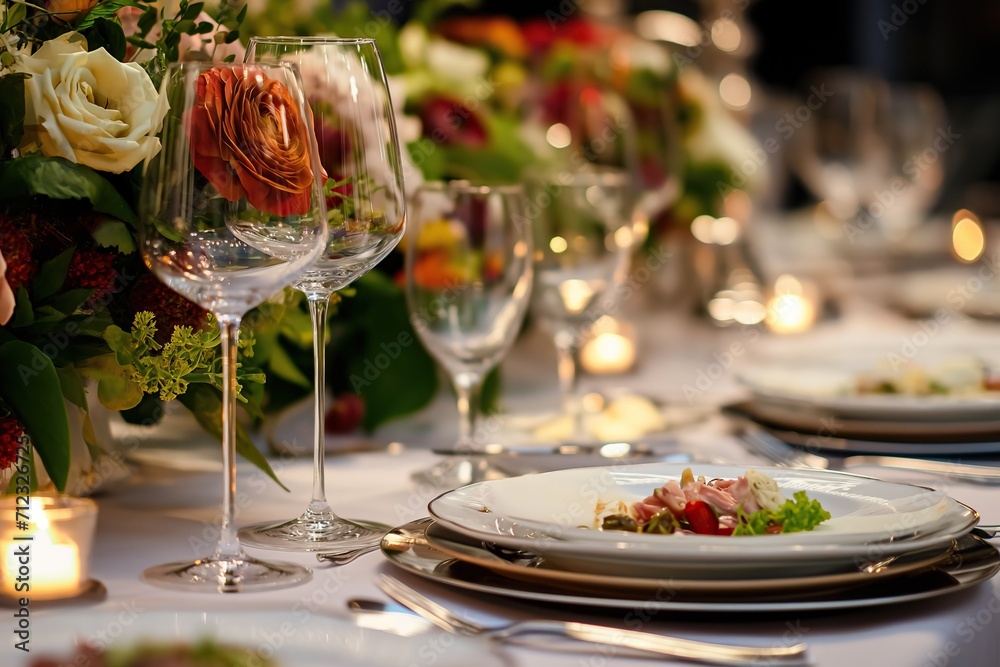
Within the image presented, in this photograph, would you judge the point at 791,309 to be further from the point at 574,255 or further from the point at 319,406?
the point at 319,406

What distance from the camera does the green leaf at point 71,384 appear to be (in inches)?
33.8

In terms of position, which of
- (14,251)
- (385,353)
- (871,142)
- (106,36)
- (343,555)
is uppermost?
(871,142)

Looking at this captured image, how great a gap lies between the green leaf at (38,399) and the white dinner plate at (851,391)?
75 centimetres

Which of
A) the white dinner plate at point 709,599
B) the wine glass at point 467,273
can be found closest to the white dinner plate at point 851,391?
the wine glass at point 467,273

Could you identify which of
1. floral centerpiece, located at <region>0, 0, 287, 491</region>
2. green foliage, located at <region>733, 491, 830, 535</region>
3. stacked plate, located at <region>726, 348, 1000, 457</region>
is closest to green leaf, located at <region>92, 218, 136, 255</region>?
floral centerpiece, located at <region>0, 0, 287, 491</region>

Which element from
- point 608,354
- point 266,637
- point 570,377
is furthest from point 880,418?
point 266,637

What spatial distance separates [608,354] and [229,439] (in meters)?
1.05

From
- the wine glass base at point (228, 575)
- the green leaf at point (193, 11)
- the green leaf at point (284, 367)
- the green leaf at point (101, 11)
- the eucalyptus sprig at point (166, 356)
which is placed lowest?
the wine glass base at point (228, 575)

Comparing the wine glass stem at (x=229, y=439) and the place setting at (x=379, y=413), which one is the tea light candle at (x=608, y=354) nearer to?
the place setting at (x=379, y=413)

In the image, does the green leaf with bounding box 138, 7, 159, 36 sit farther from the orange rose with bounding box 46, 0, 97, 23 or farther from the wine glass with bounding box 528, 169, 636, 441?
the wine glass with bounding box 528, 169, 636, 441

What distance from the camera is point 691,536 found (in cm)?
68

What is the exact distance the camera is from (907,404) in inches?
47.1

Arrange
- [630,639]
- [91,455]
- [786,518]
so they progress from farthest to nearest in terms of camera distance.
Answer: [91,455], [786,518], [630,639]

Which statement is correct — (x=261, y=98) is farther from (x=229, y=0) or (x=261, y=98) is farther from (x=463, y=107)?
(x=463, y=107)
